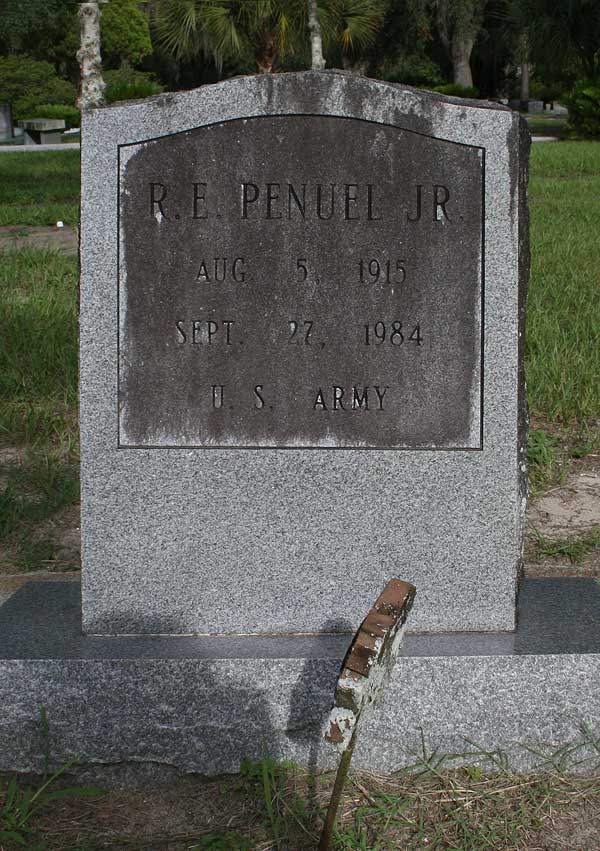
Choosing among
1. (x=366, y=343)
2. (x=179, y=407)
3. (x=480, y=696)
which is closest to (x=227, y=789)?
(x=480, y=696)

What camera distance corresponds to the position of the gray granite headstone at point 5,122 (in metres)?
31.2

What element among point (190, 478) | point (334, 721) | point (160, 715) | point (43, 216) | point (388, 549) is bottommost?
point (160, 715)

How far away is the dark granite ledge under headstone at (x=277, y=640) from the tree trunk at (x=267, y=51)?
2691cm

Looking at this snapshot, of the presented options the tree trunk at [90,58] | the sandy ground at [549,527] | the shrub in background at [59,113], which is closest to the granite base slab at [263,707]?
the sandy ground at [549,527]

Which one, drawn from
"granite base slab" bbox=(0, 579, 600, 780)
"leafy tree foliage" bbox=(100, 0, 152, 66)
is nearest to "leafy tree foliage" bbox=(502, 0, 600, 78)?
"leafy tree foliage" bbox=(100, 0, 152, 66)

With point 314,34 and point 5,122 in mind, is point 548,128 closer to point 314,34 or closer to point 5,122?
point 314,34

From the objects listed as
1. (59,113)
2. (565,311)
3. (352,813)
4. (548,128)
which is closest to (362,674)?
(352,813)

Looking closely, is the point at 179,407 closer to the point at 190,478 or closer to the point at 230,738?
the point at 190,478

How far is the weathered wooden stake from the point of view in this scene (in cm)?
199

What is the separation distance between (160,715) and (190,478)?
0.58 m

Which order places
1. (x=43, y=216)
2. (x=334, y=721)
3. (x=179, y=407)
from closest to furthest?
1. (x=334, y=721)
2. (x=179, y=407)
3. (x=43, y=216)

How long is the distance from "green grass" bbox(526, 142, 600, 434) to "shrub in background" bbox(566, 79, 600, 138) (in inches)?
504

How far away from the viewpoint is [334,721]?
2010 millimetres

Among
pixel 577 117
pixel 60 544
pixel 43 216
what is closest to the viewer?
pixel 60 544
